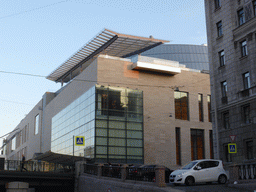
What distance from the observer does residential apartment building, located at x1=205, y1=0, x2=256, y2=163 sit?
1219 inches

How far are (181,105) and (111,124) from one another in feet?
37.2

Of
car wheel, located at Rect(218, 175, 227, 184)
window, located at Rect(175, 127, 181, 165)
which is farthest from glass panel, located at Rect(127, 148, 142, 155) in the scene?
car wheel, located at Rect(218, 175, 227, 184)

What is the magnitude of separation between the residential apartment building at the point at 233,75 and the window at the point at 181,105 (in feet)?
55.6

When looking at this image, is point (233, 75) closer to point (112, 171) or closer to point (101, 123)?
point (112, 171)

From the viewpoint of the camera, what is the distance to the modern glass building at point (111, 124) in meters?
45.8

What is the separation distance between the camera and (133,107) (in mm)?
48844

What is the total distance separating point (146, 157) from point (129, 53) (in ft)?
46.9

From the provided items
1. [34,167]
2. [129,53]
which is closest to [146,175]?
[34,167]

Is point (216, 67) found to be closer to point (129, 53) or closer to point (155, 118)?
point (155, 118)

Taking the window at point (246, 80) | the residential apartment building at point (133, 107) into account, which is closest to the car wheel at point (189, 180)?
the window at point (246, 80)

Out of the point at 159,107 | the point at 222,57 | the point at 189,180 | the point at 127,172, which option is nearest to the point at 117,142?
the point at 159,107

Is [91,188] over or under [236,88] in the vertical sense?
under

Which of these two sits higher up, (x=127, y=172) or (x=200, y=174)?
(x=127, y=172)

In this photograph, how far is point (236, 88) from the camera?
32.7 meters
